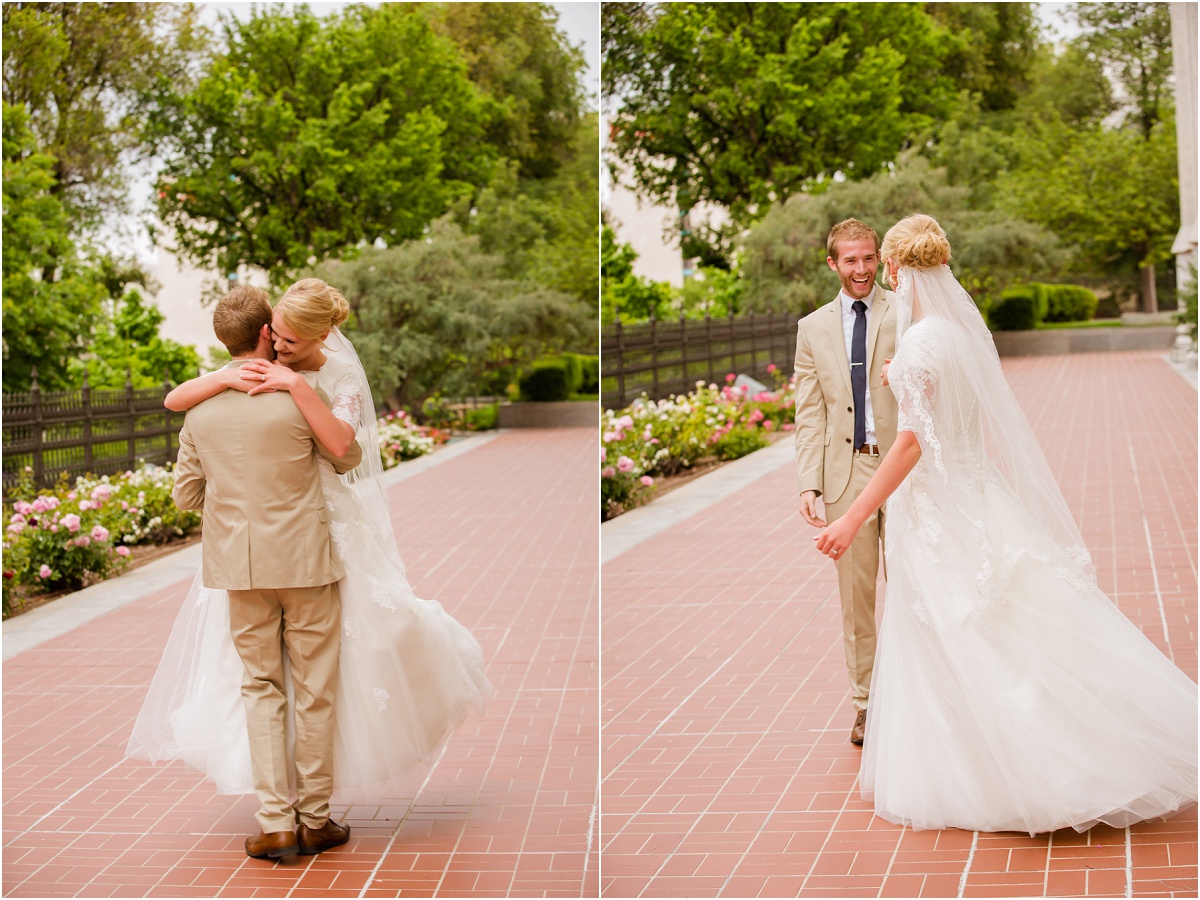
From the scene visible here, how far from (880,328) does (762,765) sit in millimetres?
1575

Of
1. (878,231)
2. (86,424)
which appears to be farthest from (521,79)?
(86,424)

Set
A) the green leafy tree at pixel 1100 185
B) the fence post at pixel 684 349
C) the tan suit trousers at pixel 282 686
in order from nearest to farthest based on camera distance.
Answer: the tan suit trousers at pixel 282 686
the fence post at pixel 684 349
the green leafy tree at pixel 1100 185

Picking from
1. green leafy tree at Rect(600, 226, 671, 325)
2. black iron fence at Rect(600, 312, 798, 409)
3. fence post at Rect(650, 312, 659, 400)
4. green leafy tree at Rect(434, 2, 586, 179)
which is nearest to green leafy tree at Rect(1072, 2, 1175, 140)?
green leafy tree at Rect(600, 226, 671, 325)

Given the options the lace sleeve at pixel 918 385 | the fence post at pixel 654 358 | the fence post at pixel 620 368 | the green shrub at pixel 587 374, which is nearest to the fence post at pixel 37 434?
the fence post at pixel 620 368

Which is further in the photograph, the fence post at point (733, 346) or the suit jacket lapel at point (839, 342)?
the fence post at point (733, 346)

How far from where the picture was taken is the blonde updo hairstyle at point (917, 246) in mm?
3859

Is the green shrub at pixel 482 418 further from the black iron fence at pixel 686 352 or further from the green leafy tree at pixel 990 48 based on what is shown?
the green leafy tree at pixel 990 48

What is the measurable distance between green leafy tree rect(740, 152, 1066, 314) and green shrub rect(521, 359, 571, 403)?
3607mm

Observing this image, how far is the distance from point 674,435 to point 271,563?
9444mm

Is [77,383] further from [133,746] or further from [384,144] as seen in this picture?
[133,746]

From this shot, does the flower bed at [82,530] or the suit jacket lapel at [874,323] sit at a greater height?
the suit jacket lapel at [874,323]

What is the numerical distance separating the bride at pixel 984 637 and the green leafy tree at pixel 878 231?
691 inches

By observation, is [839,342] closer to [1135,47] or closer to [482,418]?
[482,418]

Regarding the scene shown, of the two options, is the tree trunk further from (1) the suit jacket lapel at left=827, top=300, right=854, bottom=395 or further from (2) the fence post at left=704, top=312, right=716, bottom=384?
(1) the suit jacket lapel at left=827, top=300, right=854, bottom=395
